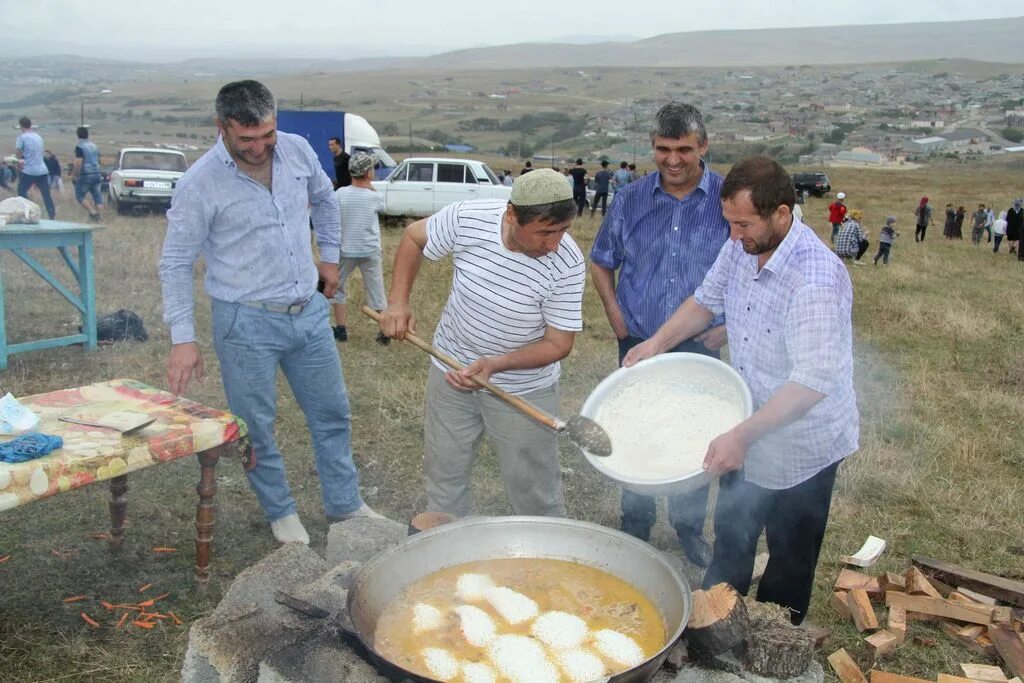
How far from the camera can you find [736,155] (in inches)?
1887

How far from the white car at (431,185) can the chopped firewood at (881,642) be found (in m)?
13.8

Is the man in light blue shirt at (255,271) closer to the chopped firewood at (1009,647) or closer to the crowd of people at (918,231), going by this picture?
the chopped firewood at (1009,647)

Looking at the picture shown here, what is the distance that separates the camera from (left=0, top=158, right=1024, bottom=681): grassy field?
3340 mm

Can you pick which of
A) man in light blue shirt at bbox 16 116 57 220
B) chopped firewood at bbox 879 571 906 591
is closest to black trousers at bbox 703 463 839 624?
chopped firewood at bbox 879 571 906 591

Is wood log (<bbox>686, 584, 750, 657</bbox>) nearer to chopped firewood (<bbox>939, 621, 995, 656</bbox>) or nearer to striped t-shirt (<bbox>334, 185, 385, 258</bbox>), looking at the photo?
chopped firewood (<bbox>939, 621, 995, 656</bbox>)

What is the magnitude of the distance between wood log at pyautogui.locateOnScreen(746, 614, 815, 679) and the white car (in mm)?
14634

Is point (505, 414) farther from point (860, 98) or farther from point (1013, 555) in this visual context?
point (860, 98)

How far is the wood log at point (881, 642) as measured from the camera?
3.32 meters

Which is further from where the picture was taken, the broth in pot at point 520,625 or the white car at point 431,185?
the white car at point 431,185

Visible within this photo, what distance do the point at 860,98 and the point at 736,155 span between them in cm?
6348

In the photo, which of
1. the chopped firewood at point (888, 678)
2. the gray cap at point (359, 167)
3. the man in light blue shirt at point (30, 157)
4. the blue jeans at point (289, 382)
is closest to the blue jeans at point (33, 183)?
the man in light blue shirt at point (30, 157)

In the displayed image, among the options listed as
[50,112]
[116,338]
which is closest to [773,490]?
[116,338]

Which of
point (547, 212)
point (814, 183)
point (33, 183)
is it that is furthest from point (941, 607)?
point (814, 183)

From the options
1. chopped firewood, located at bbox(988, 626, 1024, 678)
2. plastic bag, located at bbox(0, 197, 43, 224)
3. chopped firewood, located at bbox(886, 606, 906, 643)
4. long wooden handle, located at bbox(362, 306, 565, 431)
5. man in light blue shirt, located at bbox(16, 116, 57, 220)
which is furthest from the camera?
man in light blue shirt, located at bbox(16, 116, 57, 220)
